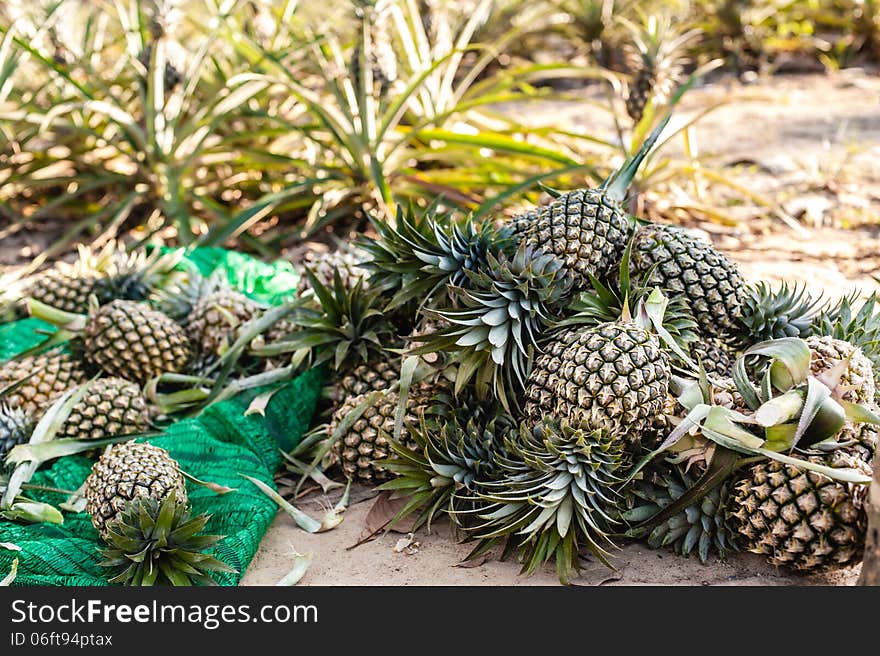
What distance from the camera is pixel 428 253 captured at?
253cm

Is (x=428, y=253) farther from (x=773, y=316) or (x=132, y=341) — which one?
(x=132, y=341)

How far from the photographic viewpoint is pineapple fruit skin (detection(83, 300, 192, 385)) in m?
3.01

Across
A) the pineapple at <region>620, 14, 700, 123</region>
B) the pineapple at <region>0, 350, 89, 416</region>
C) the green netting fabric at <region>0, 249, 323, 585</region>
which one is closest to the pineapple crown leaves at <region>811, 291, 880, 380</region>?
the green netting fabric at <region>0, 249, 323, 585</region>

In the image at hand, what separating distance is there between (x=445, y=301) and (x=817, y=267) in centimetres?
208

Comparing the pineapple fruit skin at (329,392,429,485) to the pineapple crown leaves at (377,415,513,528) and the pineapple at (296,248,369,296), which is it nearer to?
the pineapple crown leaves at (377,415,513,528)

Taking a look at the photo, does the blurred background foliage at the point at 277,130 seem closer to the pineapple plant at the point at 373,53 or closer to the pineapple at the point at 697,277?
the pineapple plant at the point at 373,53

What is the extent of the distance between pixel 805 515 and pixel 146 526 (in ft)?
5.01

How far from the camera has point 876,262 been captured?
3922 mm

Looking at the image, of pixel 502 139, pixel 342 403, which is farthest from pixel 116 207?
pixel 342 403

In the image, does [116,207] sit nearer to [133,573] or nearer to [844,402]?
[133,573]

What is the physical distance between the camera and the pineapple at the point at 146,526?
2234 millimetres

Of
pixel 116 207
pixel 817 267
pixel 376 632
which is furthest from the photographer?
pixel 116 207

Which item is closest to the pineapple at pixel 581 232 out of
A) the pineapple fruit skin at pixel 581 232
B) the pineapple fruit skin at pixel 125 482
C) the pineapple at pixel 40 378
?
the pineapple fruit skin at pixel 581 232

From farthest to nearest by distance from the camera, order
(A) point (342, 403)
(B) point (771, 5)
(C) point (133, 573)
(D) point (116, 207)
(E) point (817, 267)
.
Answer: (B) point (771, 5) < (D) point (116, 207) < (E) point (817, 267) < (A) point (342, 403) < (C) point (133, 573)
